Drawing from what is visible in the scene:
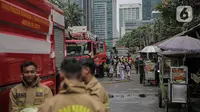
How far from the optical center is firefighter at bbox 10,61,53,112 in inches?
163

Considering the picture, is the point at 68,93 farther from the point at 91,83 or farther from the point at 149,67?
the point at 149,67

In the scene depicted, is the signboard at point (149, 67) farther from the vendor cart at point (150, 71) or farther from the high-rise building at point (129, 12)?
the high-rise building at point (129, 12)

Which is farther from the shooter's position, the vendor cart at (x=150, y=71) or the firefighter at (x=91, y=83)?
the vendor cart at (x=150, y=71)

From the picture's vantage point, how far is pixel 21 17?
4934 mm

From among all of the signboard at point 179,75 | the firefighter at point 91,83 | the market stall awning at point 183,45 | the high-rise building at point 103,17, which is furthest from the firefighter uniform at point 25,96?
the high-rise building at point 103,17

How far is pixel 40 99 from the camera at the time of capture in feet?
13.9

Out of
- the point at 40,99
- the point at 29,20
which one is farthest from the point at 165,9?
the point at 40,99

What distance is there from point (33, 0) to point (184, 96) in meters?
5.27

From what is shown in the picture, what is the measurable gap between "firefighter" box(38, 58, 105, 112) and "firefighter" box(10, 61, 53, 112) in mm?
1674

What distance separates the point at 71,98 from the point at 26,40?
280 centimetres

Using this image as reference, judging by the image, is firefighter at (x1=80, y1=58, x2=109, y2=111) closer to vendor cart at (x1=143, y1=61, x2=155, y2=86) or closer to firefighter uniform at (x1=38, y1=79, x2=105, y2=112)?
firefighter uniform at (x1=38, y1=79, x2=105, y2=112)

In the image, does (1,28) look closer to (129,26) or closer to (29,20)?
(29,20)

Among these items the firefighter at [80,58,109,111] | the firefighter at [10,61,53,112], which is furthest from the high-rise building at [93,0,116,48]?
the firefighter at [80,58,109,111]

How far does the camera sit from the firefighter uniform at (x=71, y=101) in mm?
2470
